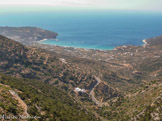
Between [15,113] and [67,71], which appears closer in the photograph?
[15,113]

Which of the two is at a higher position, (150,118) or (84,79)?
(150,118)

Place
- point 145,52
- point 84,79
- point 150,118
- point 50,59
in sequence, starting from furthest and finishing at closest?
point 145,52, point 50,59, point 84,79, point 150,118

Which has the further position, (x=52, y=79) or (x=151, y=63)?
(x=151, y=63)

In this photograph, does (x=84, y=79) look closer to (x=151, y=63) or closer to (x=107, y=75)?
(x=107, y=75)

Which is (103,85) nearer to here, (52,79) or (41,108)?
(52,79)

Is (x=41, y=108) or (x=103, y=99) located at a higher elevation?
(x=41, y=108)

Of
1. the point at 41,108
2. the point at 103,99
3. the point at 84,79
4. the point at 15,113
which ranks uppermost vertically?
the point at 15,113

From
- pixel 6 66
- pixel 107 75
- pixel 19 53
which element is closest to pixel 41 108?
pixel 6 66

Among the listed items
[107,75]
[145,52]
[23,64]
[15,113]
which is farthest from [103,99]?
[145,52]

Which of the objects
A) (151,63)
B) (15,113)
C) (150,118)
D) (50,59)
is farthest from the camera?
(151,63)
